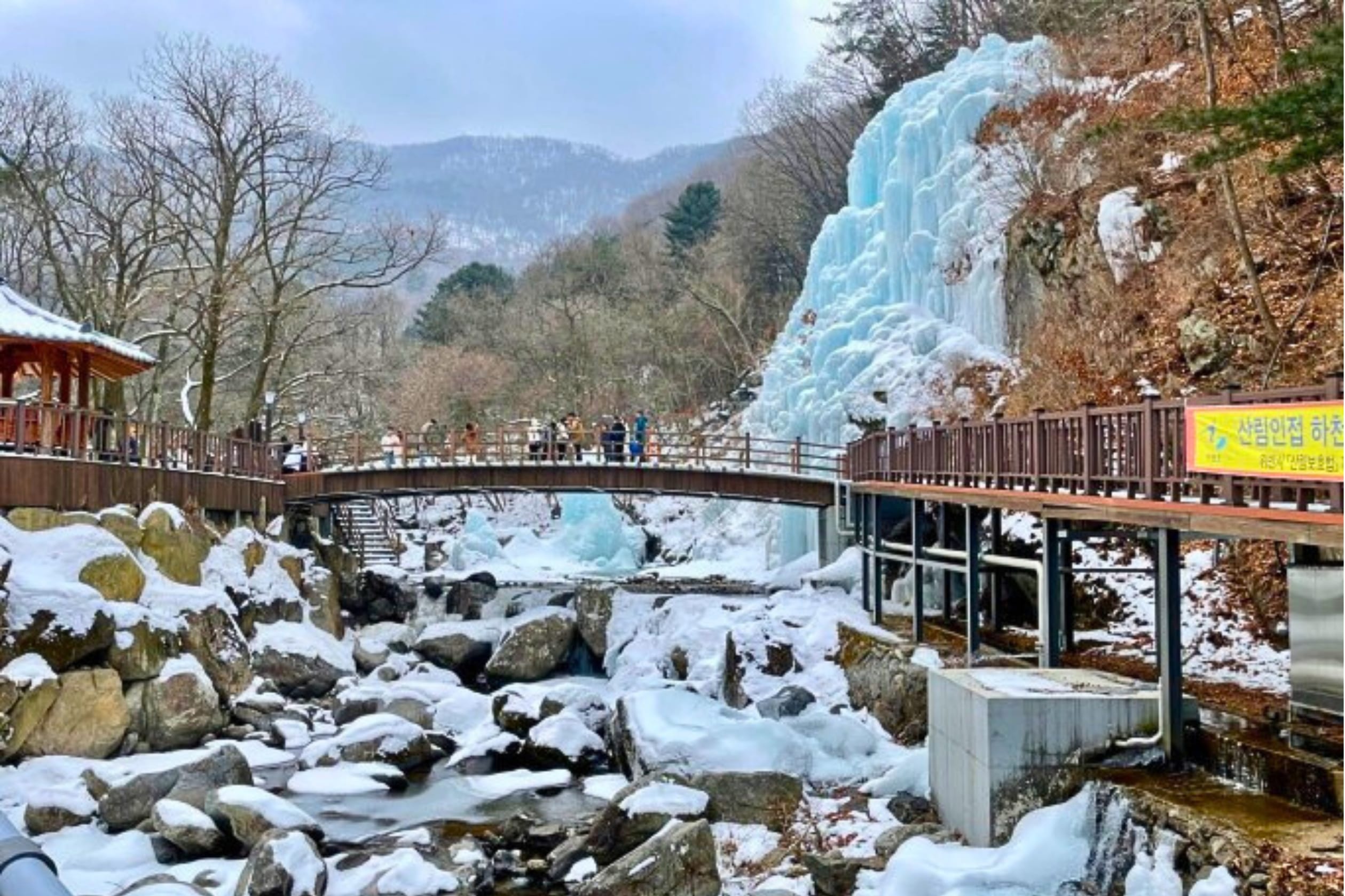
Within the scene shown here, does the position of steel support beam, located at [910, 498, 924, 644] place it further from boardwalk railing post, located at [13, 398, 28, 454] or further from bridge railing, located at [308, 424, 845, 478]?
boardwalk railing post, located at [13, 398, 28, 454]

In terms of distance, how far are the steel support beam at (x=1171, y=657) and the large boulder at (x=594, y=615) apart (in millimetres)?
14977

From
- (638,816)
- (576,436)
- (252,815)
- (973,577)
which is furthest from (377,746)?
(576,436)

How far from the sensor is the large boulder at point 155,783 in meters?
12.4

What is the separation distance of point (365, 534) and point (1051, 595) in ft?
86.6

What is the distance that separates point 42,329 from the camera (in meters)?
19.6

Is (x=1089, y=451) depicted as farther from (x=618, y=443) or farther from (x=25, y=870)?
(x=618, y=443)

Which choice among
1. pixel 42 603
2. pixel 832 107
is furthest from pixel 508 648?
pixel 832 107

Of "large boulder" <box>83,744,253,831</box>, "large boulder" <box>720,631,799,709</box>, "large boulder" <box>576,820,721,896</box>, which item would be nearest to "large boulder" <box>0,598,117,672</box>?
"large boulder" <box>83,744,253,831</box>

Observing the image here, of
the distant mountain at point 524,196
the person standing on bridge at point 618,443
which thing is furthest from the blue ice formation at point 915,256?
the distant mountain at point 524,196

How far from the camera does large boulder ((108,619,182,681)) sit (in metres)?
15.3

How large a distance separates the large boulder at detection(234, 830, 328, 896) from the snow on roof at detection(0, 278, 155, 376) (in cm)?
1280

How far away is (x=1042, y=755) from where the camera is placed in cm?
920

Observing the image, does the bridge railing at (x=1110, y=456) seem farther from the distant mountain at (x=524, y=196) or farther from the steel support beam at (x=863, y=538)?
the distant mountain at (x=524, y=196)

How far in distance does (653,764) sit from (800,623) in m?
6.15
